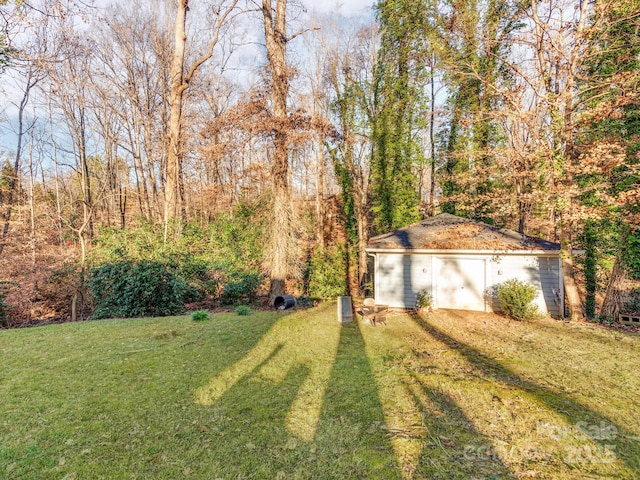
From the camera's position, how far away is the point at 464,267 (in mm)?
10375

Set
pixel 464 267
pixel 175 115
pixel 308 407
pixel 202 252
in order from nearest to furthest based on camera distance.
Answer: pixel 308 407 < pixel 464 267 < pixel 175 115 < pixel 202 252

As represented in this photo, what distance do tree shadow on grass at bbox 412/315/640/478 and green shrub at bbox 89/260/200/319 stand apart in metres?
8.46

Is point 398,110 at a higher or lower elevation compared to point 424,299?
higher

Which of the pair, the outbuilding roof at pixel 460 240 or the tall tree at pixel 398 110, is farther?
the tall tree at pixel 398 110

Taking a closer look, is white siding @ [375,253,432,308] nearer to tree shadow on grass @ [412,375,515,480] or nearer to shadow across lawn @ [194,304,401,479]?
shadow across lawn @ [194,304,401,479]

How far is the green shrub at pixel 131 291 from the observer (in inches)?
350

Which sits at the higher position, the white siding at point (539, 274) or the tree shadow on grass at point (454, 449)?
the white siding at point (539, 274)

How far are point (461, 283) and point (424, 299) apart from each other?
1.41 metres

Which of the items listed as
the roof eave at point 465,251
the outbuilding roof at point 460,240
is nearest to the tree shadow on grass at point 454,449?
the roof eave at point 465,251

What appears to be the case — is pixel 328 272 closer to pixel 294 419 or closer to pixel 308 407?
pixel 308 407

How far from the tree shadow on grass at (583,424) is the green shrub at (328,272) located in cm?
1061

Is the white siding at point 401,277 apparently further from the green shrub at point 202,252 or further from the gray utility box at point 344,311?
the green shrub at point 202,252

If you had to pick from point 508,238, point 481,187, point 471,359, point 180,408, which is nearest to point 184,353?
point 180,408

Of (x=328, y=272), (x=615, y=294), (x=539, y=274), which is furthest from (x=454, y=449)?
(x=328, y=272)
